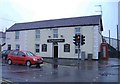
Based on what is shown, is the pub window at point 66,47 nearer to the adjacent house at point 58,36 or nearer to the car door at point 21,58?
the adjacent house at point 58,36

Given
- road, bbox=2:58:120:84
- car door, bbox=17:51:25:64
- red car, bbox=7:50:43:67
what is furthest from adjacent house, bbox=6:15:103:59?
road, bbox=2:58:120:84

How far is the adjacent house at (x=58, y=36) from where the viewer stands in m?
39.2

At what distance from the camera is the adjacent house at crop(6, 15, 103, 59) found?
39.2 m

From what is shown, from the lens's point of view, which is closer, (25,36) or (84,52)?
(84,52)

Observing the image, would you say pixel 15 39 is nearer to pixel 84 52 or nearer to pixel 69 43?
pixel 69 43

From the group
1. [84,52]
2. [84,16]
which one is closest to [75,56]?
[84,52]

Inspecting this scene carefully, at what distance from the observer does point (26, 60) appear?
25562 millimetres

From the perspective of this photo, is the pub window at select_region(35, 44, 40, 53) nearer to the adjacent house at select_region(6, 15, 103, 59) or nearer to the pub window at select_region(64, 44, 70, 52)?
the adjacent house at select_region(6, 15, 103, 59)

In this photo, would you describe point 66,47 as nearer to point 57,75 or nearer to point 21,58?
point 21,58

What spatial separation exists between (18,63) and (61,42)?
16.3 meters

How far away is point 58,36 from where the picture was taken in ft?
140

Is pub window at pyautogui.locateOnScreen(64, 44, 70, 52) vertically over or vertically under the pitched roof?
under

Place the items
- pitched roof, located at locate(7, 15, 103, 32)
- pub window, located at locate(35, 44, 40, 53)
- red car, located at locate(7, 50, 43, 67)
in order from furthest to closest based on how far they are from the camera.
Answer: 1. pub window, located at locate(35, 44, 40, 53)
2. pitched roof, located at locate(7, 15, 103, 32)
3. red car, located at locate(7, 50, 43, 67)

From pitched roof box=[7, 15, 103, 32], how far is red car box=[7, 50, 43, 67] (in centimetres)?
1580
